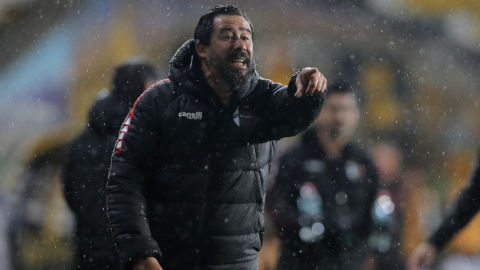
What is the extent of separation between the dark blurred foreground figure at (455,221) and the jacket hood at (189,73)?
58.3 inches

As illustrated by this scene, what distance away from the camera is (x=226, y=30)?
81.4 inches

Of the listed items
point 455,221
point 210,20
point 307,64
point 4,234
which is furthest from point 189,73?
point 307,64

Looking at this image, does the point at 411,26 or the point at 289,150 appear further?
the point at 411,26

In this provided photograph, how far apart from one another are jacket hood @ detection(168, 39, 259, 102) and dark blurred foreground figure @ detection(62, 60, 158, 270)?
102 centimetres

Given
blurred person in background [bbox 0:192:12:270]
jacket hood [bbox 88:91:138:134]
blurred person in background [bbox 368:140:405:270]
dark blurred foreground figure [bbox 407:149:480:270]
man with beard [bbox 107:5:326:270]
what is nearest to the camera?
man with beard [bbox 107:5:326:270]

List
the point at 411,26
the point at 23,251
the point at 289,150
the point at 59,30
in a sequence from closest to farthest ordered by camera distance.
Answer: the point at 289,150
the point at 23,251
the point at 59,30
the point at 411,26

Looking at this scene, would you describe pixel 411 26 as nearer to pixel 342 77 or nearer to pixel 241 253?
pixel 342 77

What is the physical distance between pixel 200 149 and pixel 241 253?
407 mm

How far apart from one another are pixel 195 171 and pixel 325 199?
4.62 feet

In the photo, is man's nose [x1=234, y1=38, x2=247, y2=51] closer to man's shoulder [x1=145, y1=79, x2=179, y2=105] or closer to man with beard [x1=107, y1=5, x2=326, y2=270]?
man with beard [x1=107, y1=5, x2=326, y2=270]

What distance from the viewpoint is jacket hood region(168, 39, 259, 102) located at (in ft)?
6.61

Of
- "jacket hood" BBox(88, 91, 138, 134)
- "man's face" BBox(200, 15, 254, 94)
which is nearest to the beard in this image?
"man's face" BBox(200, 15, 254, 94)

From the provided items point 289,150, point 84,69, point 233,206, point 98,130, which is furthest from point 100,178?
point 84,69

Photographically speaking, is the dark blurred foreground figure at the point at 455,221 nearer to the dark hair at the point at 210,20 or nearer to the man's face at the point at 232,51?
the man's face at the point at 232,51
